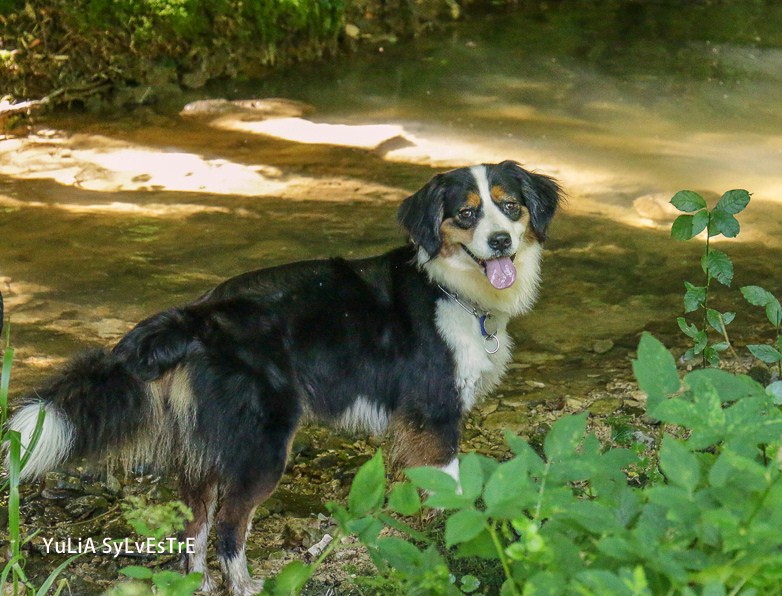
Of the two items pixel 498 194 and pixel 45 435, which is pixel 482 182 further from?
pixel 45 435

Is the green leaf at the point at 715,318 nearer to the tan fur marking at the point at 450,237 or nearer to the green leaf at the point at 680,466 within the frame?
the tan fur marking at the point at 450,237

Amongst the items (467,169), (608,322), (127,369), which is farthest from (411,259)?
(608,322)

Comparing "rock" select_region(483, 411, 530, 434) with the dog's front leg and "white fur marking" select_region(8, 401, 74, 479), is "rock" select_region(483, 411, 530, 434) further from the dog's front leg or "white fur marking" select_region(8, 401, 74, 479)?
"white fur marking" select_region(8, 401, 74, 479)

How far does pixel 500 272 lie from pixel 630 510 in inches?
73.7

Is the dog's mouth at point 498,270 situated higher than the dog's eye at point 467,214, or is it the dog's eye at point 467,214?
the dog's eye at point 467,214

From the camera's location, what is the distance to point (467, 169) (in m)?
4.04

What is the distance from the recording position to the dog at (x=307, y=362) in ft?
10.7

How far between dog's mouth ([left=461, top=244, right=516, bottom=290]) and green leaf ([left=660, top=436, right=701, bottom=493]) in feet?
6.41

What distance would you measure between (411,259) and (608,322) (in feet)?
6.07

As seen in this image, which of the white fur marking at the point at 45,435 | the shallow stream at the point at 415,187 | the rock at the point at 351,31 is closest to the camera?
the white fur marking at the point at 45,435

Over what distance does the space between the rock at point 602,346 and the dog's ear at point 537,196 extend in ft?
4.26

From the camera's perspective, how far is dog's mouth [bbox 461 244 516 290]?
395 centimetres

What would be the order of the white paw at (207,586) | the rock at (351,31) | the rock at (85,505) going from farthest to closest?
the rock at (351,31)
the rock at (85,505)
the white paw at (207,586)

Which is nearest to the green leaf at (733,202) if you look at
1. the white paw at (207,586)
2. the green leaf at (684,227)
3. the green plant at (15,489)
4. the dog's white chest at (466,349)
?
the green leaf at (684,227)
